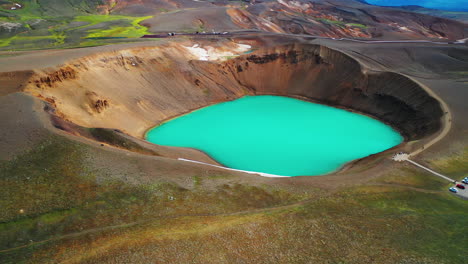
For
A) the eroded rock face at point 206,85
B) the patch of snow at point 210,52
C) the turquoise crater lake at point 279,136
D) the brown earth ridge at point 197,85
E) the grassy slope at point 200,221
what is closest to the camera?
the grassy slope at point 200,221

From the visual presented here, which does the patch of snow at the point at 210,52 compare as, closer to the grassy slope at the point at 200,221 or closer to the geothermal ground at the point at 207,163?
the geothermal ground at the point at 207,163

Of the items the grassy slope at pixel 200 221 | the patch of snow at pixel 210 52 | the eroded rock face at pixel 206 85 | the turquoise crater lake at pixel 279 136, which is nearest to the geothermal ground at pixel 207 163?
the grassy slope at pixel 200 221

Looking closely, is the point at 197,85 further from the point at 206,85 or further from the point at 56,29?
the point at 56,29

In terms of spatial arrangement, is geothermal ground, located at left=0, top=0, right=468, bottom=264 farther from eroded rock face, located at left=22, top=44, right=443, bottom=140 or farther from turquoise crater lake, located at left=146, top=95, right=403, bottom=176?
turquoise crater lake, located at left=146, top=95, right=403, bottom=176

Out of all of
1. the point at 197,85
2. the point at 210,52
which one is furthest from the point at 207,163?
the point at 210,52

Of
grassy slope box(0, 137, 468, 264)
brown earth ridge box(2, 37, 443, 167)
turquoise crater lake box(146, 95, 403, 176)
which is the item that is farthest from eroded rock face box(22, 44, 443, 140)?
grassy slope box(0, 137, 468, 264)

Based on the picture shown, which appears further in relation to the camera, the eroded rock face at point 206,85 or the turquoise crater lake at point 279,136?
the eroded rock face at point 206,85

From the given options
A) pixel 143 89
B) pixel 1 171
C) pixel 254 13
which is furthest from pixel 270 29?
pixel 1 171

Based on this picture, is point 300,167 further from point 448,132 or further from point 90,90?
point 90,90
